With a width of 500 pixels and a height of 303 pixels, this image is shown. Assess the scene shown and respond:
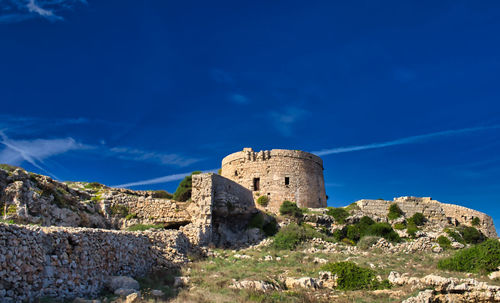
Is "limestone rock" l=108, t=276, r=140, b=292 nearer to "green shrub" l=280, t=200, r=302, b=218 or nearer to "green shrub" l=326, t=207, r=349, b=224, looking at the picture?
"green shrub" l=280, t=200, r=302, b=218

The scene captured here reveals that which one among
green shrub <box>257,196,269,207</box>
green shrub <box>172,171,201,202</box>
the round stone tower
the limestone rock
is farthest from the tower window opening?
the limestone rock

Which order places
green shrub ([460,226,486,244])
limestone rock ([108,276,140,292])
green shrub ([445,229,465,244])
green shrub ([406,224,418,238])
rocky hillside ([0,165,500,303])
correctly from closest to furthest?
1. rocky hillside ([0,165,500,303])
2. limestone rock ([108,276,140,292])
3. green shrub ([445,229,465,244])
4. green shrub ([406,224,418,238])
5. green shrub ([460,226,486,244])

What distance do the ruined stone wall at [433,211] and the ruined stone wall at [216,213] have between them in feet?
34.3

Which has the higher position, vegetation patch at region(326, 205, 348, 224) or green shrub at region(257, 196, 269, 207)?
green shrub at region(257, 196, 269, 207)

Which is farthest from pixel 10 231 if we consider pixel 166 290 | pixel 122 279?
pixel 166 290

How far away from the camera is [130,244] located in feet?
38.1

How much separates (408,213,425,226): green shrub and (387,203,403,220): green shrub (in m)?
0.80

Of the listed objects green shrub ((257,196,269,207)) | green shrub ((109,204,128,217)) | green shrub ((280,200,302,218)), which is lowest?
green shrub ((109,204,128,217))

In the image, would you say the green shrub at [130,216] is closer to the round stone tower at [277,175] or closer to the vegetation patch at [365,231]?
the round stone tower at [277,175]

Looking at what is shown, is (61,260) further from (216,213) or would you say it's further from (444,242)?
(444,242)

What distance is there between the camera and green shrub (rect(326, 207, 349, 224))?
24500mm

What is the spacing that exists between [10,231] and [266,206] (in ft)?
65.1

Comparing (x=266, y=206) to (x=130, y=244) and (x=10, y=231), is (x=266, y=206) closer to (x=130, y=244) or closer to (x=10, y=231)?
(x=130, y=244)

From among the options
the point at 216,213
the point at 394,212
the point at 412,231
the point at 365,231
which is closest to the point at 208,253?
the point at 216,213
